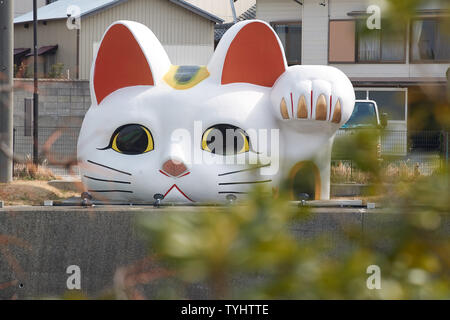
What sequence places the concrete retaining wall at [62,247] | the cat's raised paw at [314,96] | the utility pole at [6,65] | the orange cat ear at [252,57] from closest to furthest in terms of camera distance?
the concrete retaining wall at [62,247] → the cat's raised paw at [314,96] → the orange cat ear at [252,57] → the utility pole at [6,65]

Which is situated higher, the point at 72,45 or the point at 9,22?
the point at 72,45

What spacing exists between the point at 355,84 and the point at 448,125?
869 inches

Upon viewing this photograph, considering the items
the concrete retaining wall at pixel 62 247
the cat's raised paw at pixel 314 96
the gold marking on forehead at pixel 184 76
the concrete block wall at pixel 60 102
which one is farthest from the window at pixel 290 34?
the concrete retaining wall at pixel 62 247

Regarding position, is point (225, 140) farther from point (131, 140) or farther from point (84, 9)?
point (84, 9)

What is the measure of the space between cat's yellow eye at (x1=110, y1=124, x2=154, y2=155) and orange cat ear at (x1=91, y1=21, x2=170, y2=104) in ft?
1.63

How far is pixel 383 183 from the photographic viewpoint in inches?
52.9

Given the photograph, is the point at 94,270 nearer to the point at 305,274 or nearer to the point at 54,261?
the point at 54,261

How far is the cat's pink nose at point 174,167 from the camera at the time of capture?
6770 millimetres

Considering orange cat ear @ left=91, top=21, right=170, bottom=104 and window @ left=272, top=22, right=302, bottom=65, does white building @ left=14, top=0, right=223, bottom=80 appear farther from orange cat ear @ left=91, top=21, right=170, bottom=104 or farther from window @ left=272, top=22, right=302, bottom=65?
orange cat ear @ left=91, top=21, right=170, bottom=104

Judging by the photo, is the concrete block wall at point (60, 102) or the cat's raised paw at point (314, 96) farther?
the concrete block wall at point (60, 102)

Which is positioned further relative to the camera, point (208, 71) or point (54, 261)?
point (208, 71)

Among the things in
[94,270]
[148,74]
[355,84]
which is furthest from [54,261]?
[355,84]

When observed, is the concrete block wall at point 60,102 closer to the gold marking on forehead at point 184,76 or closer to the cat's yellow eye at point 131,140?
the gold marking on forehead at point 184,76

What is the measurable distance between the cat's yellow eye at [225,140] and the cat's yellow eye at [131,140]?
1.75 feet
